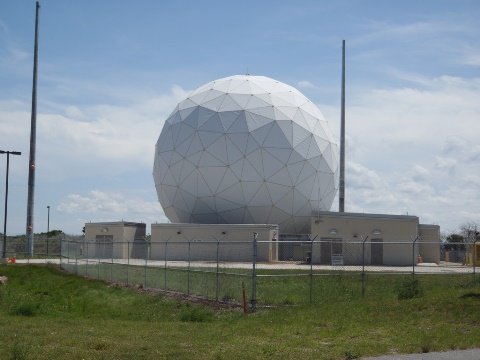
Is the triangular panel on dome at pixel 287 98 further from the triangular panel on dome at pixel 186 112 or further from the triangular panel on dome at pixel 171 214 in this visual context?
the triangular panel on dome at pixel 171 214

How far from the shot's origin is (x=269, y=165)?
1784 inches

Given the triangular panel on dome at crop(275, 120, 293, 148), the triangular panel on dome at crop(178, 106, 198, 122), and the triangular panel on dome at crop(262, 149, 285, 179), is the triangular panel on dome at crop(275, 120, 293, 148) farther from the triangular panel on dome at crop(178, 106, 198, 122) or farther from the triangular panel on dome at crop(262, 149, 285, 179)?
the triangular panel on dome at crop(178, 106, 198, 122)

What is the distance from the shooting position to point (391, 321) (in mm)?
13531

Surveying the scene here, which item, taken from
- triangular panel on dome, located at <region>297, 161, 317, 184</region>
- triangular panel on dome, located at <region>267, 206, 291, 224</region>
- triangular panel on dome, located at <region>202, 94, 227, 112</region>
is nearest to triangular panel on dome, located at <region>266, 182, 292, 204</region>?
triangular panel on dome, located at <region>267, 206, 291, 224</region>

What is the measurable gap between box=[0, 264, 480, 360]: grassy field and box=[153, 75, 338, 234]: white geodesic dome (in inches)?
922

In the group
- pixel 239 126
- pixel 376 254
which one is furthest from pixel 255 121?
pixel 376 254

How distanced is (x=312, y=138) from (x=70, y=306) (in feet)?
103

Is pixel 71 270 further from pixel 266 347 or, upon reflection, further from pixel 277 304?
pixel 266 347

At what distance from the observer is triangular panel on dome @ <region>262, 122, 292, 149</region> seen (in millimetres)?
45688

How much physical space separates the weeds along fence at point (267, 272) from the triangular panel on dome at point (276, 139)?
23.9ft

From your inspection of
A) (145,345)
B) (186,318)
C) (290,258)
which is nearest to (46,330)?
(145,345)

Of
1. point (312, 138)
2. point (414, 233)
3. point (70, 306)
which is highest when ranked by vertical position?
point (312, 138)

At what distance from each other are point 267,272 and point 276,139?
60.0 feet

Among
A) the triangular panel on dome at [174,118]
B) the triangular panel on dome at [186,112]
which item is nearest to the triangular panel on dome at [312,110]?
the triangular panel on dome at [186,112]
